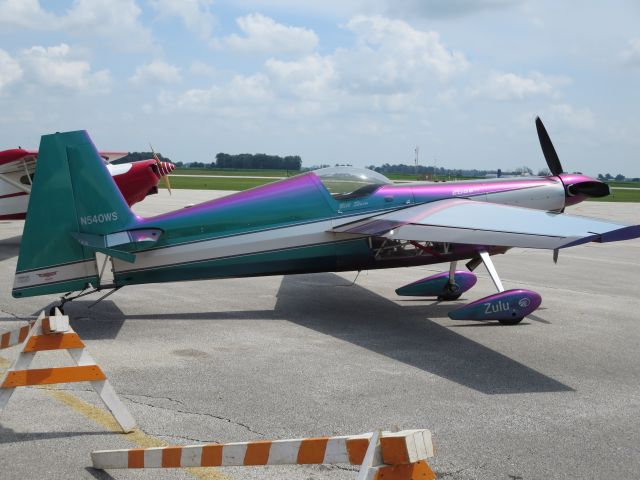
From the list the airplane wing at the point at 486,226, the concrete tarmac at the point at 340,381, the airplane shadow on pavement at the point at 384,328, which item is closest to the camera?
the concrete tarmac at the point at 340,381

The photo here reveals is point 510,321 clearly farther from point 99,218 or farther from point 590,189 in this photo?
point 99,218

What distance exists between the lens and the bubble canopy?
9695mm

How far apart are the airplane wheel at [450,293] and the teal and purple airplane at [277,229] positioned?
86 cm

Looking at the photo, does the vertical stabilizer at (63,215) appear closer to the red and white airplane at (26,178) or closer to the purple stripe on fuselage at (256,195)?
the purple stripe on fuselage at (256,195)

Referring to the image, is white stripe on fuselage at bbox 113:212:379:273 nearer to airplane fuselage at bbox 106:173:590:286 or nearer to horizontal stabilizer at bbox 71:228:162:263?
airplane fuselage at bbox 106:173:590:286

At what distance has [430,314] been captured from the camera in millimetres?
9773

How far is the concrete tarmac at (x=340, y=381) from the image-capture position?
4.73 meters

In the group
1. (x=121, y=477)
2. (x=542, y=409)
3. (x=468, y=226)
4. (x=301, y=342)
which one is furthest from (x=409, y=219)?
(x=121, y=477)

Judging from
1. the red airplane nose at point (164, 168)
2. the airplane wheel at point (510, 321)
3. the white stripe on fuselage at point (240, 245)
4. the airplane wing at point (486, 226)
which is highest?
the red airplane nose at point (164, 168)

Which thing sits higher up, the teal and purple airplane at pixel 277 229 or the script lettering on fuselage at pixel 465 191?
the script lettering on fuselage at pixel 465 191

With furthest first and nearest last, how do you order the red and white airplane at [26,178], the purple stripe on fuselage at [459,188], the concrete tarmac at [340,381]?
the red and white airplane at [26,178], the purple stripe on fuselage at [459,188], the concrete tarmac at [340,381]

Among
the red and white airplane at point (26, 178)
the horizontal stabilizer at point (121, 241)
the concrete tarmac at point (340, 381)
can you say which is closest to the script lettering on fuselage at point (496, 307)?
the concrete tarmac at point (340, 381)

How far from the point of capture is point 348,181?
982cm

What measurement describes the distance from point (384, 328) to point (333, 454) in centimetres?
586
